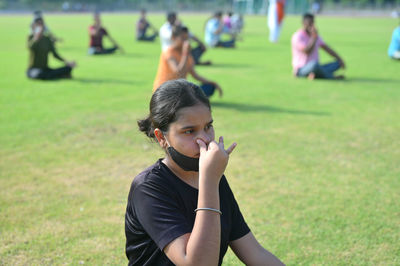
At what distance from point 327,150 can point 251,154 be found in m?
→ 1.04

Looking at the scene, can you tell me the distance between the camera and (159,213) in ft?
6.49

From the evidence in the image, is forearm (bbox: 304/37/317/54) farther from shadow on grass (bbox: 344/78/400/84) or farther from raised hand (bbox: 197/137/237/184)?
raised hand (bbox: 197/137/237/184)

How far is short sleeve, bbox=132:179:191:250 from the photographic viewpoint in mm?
1936

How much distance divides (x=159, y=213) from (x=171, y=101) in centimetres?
51

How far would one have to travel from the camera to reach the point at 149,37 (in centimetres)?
2411

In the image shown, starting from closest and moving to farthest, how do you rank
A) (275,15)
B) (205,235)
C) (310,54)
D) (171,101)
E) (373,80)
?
(205,235) → (171,101) → (373,80) → (310,54) → (275,15)

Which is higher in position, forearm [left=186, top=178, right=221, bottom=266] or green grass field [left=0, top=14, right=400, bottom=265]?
forearm [left=186, top=178, right=221, bottom=266]

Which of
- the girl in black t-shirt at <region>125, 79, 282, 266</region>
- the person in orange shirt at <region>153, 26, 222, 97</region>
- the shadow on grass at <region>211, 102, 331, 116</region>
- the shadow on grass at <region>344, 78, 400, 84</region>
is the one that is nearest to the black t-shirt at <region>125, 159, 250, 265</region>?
the girl in black t-shirt at <region>125, 79, 282, 266</region>

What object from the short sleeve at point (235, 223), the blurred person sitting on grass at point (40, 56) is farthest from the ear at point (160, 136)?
the blurred person sitting on grass at point (40, 56)

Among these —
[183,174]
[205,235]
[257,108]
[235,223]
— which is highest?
[183,174]

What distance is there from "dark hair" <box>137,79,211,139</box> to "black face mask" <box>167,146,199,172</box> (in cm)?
12

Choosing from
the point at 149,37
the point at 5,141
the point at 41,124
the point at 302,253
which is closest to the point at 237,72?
the point at 41,124

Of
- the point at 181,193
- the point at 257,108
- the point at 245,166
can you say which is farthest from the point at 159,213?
the point at 257,108

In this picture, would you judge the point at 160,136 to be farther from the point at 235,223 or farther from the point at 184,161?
the point at 235,223
